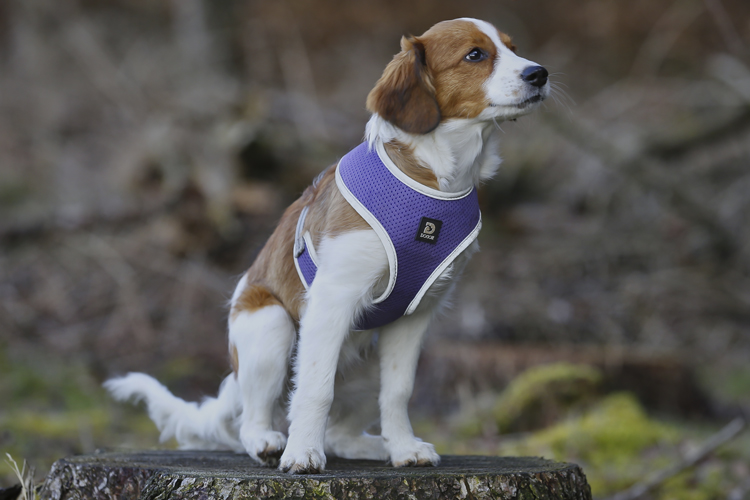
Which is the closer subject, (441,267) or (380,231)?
(380,231)

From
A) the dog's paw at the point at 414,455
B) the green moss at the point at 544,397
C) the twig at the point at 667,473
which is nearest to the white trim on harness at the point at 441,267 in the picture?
the dog's paw at the point at 414,455

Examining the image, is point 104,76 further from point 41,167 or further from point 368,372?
point 368,372

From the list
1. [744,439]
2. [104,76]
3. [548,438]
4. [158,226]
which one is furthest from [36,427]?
[104,76]

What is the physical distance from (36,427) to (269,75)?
871 cm

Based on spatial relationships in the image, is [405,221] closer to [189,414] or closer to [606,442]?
[189,414]

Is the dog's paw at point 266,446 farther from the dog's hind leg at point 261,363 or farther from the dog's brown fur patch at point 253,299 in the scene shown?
the dog's brown fur patch at point 253,299

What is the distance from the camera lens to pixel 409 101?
2793mm

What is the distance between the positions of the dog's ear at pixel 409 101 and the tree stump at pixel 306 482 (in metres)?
1.32

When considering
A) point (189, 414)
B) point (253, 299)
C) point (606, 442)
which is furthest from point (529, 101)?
point (606, 442)

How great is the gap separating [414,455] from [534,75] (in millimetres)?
1612

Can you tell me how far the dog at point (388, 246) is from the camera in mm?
2740

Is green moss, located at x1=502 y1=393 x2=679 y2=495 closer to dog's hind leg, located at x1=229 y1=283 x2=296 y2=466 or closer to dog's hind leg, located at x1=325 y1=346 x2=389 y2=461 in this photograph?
dog's hind leg, located at x1=325 y1=346 x2=389 y2=461

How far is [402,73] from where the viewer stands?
2805 millimetres

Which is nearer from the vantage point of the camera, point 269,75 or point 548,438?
point 548,438
